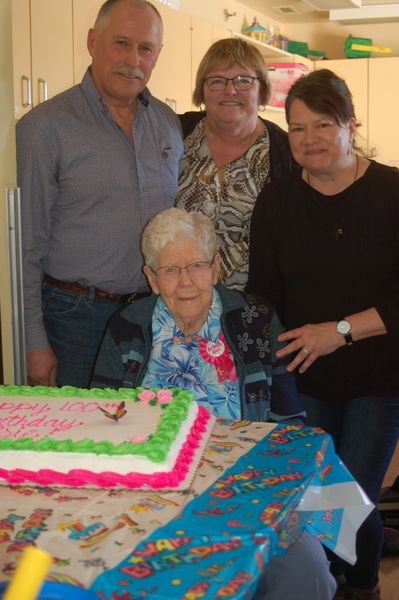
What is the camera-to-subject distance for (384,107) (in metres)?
6.76

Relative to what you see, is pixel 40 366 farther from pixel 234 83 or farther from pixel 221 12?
pixel 221 12

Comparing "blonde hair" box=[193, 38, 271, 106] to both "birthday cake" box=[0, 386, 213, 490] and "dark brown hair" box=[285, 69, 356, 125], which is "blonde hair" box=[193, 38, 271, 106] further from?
"birthday cake" box=[0, 386, 213, 490]

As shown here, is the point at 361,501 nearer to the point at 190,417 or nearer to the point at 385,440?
the point at 190,417

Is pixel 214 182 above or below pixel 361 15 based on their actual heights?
below

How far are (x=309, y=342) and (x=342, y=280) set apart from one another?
0.19 metres

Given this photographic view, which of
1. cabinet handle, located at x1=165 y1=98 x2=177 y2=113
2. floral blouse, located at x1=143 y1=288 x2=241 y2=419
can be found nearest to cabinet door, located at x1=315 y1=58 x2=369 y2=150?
cabinet handle, located at x1=165 y1=98 x2=177 y2=113

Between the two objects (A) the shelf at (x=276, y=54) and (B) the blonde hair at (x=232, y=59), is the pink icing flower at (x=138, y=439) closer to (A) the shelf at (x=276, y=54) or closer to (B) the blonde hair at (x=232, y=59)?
(B) the blonde hair at (x=232, y=59)

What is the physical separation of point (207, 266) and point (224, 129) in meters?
0.62

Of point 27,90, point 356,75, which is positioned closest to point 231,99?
point 27,90

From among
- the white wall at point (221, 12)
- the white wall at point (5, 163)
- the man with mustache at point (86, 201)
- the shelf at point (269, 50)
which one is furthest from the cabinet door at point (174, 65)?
the white wall at point (5, 163)

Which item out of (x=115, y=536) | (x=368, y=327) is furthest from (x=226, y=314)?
(x=115, y=536)

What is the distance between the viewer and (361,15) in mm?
6207

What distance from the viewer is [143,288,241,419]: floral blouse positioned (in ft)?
6.07

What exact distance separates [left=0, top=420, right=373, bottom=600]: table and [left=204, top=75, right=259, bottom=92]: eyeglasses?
122 cm
